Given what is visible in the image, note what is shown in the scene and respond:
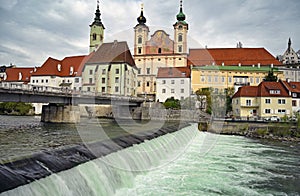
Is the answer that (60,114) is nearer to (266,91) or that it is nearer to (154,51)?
(266,91)

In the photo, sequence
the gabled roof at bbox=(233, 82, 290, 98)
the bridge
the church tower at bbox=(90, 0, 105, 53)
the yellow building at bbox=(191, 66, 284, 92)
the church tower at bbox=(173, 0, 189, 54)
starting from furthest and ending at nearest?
1. the church tower at bbox=(90, 0, 105, 53)
2. the church tower at bbox=(173, 0, 189, 54)
3. the yellow building at bbox=(191, 66, 284, 92)
4. the gabled roof at bbox=(233, 82, 290, 98)
5. the bridge

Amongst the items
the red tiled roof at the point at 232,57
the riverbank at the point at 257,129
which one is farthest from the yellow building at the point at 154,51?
the riverbank at the point at 257,129

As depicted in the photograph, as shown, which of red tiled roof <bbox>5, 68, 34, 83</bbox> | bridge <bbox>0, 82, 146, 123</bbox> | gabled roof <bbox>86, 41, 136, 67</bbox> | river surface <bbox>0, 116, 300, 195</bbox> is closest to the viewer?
river surface <bbox>0, 116, 300, 195</bbox>

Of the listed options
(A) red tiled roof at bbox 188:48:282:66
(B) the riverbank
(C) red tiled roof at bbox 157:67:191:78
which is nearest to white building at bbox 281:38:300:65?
(A) red tiled roof at bbox 188:48:282:66

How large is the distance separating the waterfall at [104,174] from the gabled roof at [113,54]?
47.3 m

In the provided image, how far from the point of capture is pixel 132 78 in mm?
63812

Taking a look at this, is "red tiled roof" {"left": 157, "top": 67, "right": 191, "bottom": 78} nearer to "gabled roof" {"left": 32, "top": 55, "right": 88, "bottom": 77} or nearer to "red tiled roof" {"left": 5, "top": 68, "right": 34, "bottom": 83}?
"gabled roof" {"left": 32, "top": 55, "right": 88, "bottom": 77}

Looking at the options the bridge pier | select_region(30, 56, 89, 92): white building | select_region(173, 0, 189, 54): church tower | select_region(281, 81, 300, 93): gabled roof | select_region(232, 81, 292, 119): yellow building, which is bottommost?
the bridge pier

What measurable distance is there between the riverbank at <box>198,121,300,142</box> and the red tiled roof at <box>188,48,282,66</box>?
4009cm

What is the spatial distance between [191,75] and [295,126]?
111 feet

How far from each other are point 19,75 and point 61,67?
12.8 meters

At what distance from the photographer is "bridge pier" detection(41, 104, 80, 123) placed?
1206 inches

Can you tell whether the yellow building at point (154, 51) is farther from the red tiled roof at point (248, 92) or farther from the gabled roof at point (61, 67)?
the red tiled roof at point (248, 92)

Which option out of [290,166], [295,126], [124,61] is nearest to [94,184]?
[290,166]
